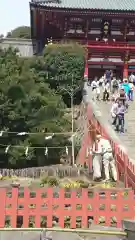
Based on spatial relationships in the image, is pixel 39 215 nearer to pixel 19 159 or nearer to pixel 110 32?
pixel 19 159

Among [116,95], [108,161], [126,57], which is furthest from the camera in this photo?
[126,57]

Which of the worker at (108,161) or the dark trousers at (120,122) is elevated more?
the dark trousers at (120,122)

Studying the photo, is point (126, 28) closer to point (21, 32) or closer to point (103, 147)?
point (103, 147)

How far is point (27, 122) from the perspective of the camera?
2086cm

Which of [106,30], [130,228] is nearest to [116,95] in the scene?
[106,30]

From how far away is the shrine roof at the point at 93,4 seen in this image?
103 feet

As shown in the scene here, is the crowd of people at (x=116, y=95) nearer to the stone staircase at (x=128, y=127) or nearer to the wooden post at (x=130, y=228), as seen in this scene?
the stone staircase at (x=128, y=127)

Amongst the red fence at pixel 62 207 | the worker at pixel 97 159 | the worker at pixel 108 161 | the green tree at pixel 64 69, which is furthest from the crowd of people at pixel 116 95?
the red fence at pixel 62 207

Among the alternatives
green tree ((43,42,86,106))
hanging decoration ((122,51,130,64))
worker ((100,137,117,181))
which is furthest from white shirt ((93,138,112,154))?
hanging decoration ((122,51,130,64))

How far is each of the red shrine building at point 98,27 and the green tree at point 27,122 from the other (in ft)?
38.5

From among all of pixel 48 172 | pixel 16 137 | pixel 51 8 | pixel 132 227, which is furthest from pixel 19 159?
pixel 51 8

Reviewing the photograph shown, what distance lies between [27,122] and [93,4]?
15450 millimetres

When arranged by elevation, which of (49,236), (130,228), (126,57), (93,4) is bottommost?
(49,236)

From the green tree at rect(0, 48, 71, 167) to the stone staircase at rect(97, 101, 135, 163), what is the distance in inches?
84.7
